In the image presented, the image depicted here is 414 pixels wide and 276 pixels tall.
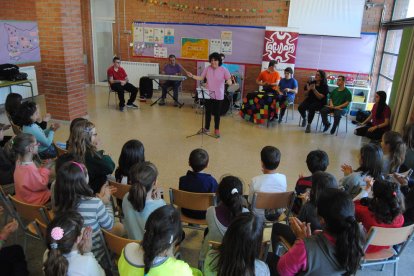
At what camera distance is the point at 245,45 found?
8445 millimetres

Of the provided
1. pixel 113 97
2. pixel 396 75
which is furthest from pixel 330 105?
pixel 113 97

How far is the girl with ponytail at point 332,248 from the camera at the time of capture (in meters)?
1.59

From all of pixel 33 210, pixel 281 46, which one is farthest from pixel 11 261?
pixel 281 46

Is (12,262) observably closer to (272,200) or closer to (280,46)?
(272,200)

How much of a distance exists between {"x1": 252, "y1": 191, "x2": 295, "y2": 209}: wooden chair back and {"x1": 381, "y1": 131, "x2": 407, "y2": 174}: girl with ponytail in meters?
1.11

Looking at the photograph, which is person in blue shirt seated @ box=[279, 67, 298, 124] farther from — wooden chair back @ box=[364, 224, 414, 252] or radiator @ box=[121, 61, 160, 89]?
wooden chair back @ box=[364, 224, 414, 252]

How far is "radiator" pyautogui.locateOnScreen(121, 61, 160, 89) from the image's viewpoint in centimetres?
921

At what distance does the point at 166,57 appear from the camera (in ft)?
30.0

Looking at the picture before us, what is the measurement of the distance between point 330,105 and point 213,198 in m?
4.62

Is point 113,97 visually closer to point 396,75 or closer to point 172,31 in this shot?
point 172,31

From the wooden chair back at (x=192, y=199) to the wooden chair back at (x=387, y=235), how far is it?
103 cm

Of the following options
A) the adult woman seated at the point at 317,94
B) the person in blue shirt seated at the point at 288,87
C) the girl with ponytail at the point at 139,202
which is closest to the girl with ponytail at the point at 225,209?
the girl with ponytail at the point at 139,202

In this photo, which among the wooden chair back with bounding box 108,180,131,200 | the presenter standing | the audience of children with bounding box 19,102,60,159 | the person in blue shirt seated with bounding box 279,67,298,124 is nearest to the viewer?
the wooden chair back with bounding box 108,180,131,200

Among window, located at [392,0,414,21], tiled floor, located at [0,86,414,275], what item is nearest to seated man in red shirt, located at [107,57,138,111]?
tiled floor, located at [0,86,414,275]
